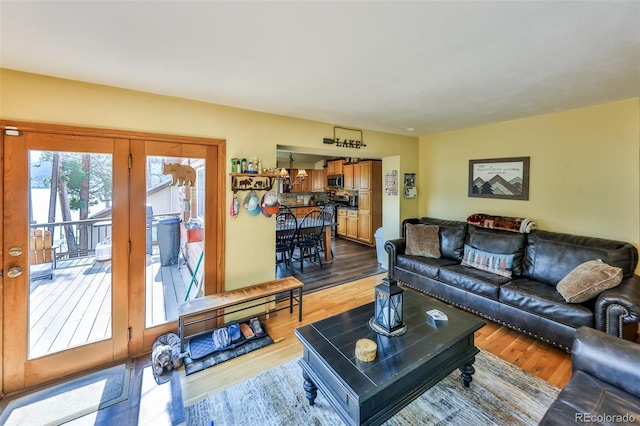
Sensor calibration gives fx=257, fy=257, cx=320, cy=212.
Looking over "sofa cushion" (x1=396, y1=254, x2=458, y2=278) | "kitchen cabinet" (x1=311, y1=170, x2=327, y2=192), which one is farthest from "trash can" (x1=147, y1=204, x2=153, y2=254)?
"kitchen cabinet" (x1=311, y1=170, x2=327, y2=192)

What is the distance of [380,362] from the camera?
1.53m

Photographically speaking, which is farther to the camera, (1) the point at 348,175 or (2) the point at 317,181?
(2) the point at 317,181

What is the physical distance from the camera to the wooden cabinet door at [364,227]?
21.5ft

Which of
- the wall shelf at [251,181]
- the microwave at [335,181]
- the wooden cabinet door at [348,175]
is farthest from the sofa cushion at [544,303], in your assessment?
the microwave at [335,181]

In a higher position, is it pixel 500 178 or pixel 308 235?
pixel 500 178

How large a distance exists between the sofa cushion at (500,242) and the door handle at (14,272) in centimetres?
461

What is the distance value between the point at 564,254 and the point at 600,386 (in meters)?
1.80

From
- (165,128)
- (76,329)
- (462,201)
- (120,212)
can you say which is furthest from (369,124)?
(76,329)

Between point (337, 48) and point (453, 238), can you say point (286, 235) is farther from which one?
point (337, 48)

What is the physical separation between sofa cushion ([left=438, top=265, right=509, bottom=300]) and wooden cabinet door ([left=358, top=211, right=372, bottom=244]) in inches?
129

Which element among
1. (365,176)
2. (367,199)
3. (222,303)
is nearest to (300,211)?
(367,199)

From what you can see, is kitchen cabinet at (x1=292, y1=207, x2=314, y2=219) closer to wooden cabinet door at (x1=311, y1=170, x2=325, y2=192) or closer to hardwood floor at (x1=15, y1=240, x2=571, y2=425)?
wooden cabinet door at (x1=311, y1=170, x2=325, y2=192)

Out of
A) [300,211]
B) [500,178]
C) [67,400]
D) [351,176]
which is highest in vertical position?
[351,176]

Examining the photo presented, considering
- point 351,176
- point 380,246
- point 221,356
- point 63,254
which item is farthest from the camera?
point 351,176
